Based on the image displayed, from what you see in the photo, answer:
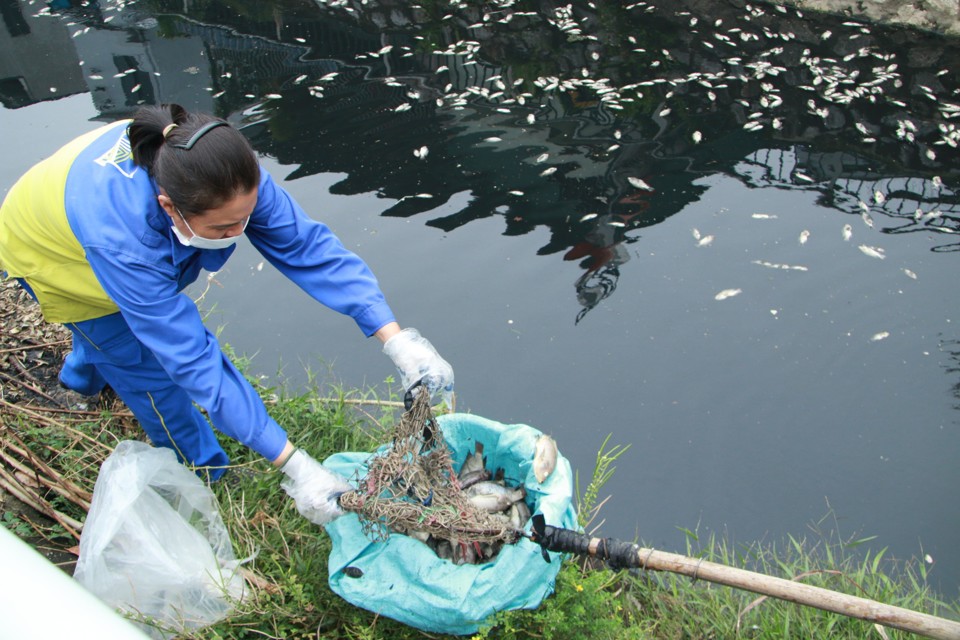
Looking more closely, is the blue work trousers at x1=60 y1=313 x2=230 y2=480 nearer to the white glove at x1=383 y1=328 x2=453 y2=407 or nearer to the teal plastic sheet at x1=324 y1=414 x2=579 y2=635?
the teal plastic sheet at x1=324 y1=414 x2=579 y2=635

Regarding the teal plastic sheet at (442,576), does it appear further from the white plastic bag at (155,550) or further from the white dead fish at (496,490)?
the white plastic bag at (155,550)

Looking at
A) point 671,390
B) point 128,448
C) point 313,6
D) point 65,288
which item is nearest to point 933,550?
point 671,390

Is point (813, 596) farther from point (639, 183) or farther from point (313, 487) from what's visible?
point (639, 183)

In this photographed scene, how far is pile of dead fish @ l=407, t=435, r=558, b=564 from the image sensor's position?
2.57 meters

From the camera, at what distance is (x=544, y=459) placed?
2.61 meters

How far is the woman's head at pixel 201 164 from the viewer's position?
6.75 ft

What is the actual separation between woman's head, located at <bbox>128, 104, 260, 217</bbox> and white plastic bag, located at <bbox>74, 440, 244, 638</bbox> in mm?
1038

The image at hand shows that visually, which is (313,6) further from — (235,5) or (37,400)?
(37,400)

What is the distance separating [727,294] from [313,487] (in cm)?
266

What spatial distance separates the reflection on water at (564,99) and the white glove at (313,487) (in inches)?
81.7

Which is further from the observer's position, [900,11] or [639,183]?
[900,11]

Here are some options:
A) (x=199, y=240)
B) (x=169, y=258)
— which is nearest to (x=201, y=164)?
(x=199, y=240)

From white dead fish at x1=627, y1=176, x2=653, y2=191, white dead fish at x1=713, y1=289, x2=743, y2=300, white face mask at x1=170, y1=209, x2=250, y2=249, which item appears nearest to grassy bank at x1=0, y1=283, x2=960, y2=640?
white face mask at x1=170, y1=209, x2=250, y2=249

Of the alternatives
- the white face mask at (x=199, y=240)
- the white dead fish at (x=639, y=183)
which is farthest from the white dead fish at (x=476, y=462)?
the white dead fish at (x=639, y=183)
